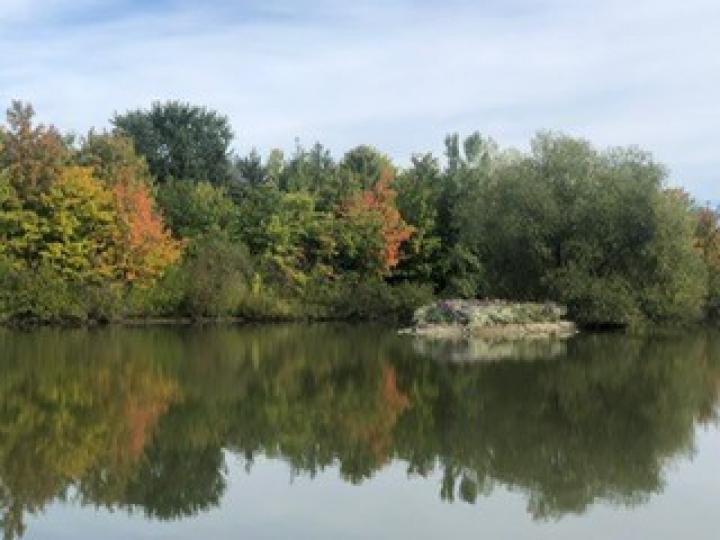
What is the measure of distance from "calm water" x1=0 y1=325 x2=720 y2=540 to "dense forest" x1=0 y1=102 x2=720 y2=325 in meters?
12.6

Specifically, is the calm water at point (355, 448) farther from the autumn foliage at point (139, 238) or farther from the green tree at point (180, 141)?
the green tree at point (180, 141)

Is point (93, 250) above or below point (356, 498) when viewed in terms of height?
above

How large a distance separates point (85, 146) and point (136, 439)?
98.7ft

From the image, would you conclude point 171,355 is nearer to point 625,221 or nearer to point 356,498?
point 356,498

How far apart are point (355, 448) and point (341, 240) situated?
98.2ft

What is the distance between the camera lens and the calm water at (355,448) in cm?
845

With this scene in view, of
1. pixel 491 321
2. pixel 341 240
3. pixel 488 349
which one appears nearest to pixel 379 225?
pixel 341 240

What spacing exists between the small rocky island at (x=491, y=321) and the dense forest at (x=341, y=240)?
1476mm

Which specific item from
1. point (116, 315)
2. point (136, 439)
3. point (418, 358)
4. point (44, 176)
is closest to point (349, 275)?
point (116, 315)

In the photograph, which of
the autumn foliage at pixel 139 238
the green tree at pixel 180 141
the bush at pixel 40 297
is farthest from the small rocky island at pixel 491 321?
the green tree at pixel 180 141

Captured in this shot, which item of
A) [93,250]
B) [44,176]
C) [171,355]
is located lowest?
[171,355]

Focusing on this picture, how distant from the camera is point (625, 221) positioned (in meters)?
34.3

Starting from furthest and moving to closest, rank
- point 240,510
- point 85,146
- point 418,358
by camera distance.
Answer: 1. point 85,146
2. point 418,358
3. point 240,510

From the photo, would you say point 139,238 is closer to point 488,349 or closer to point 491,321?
point 491,321
